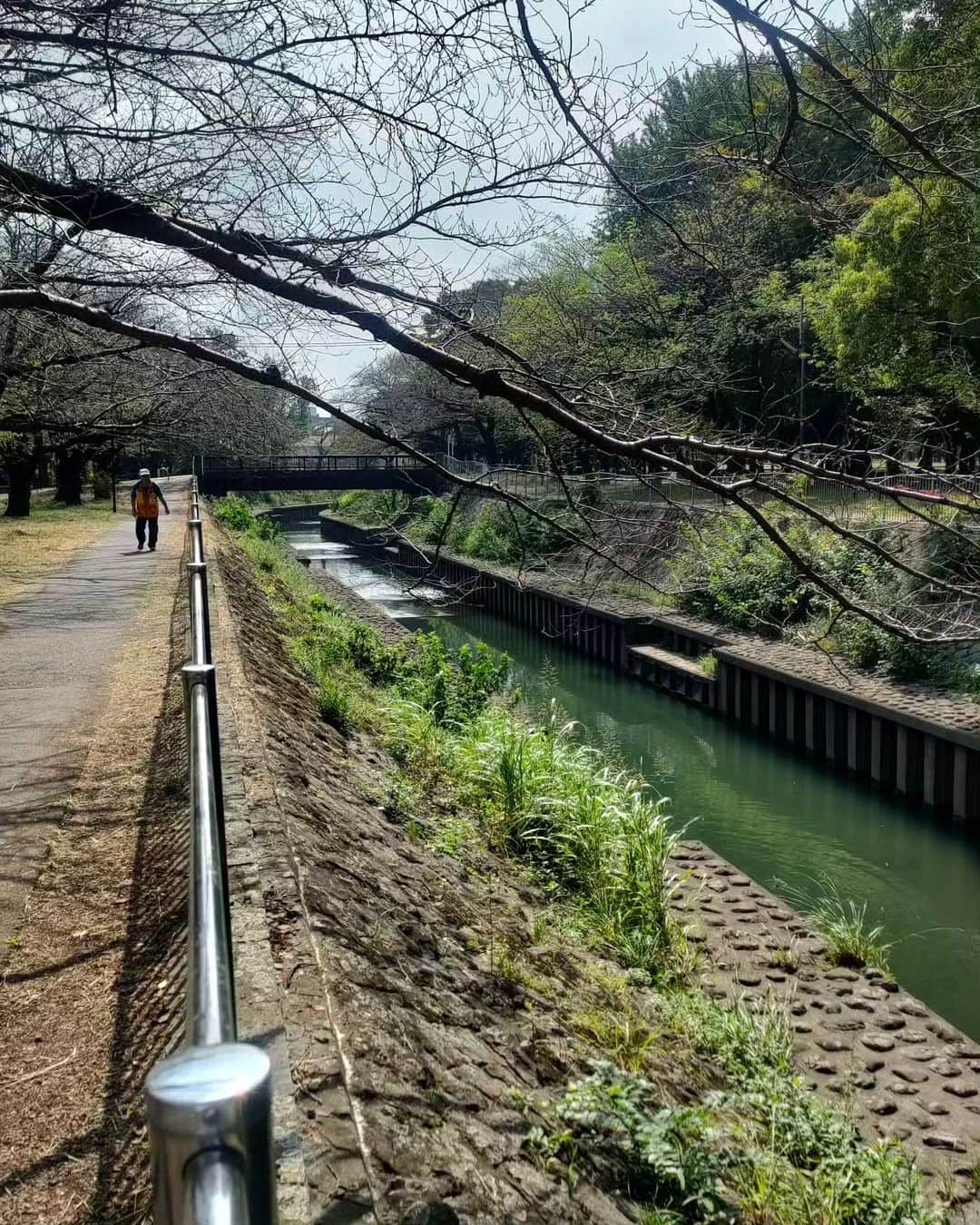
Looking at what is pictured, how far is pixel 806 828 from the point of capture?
15203 mm

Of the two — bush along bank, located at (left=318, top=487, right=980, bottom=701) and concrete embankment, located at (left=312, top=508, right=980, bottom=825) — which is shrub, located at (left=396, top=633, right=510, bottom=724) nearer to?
concrete embankment, located at (left=312, top=508, right=980, bottom=825)

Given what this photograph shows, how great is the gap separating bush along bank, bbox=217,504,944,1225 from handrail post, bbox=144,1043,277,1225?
12.6 feet

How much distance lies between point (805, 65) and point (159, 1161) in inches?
224

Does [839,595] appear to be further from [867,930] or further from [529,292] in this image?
[529,292]

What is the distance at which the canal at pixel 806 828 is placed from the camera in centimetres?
1107

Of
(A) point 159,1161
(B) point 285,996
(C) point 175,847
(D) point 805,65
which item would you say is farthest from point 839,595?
(A) point 159,1161

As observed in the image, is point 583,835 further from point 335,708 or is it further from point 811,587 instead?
point 811,587

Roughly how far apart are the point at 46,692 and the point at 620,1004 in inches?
221

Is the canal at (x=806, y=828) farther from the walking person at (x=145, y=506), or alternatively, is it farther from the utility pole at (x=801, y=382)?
the walking person at (x=145, y=506)

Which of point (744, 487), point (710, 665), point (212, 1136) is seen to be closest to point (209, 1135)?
point (212, 1136)

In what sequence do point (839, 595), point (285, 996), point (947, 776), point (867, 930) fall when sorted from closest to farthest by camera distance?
point (285, 996), point (839, 595), point (867, 930), point (947, 776)

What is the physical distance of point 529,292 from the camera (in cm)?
2367

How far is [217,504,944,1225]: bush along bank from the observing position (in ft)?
15.5

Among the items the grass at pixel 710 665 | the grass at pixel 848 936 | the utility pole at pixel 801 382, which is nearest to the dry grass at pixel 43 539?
the utility pole at pixel 801 382
